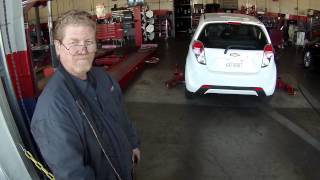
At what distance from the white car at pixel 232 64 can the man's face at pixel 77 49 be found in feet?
12.9

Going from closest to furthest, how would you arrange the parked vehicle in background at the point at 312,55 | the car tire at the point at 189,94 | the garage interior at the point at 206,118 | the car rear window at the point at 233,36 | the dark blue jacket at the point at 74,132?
the dark blue jacket at the point at 74,132, the garage interior at the point at 206,118, the car rear window at the point at 233,36, the car tire at the point at 189,94, the parked vehicle in background at the point at 312,55

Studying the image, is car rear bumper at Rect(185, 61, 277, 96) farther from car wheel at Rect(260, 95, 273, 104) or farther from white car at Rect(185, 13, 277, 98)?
car wheel at Rect(260, 95, 273, 104)

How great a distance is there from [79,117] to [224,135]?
343 cm

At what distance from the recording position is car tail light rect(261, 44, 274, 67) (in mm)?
5504

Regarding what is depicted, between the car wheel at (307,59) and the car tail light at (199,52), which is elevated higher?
the car tail light at (199,52)

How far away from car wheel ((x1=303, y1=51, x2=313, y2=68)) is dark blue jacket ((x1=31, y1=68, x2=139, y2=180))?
306 inches

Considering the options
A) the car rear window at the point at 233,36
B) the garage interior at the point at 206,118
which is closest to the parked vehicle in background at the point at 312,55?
the garage interior at the point at 206,118

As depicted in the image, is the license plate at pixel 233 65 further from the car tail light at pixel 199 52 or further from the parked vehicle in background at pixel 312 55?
the parked vehicle in background at pixel 312 55

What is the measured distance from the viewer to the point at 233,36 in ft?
19.6

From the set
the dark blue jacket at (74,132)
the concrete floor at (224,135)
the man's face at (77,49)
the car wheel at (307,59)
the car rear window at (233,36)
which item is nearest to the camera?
the dark blue jacket at (74,132)

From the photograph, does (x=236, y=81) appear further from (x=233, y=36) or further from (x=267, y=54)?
(x=233, y=36)

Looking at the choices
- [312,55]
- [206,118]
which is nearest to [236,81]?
[206,118]

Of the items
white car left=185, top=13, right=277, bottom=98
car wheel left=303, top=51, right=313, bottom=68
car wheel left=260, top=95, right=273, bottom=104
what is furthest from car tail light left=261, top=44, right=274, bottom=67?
car wheel left=303, top=51, right=313, bottom=68

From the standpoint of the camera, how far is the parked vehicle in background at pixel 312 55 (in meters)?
8.33
